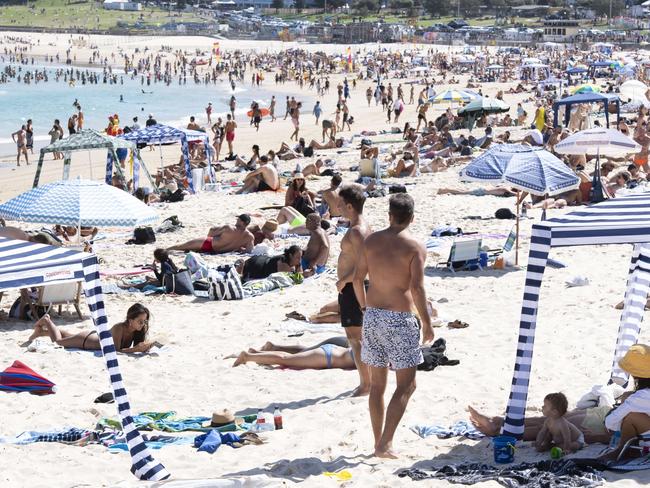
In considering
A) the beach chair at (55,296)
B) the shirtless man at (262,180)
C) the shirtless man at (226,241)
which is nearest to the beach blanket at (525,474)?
the beach chair at (55,296)

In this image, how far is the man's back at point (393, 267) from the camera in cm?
530

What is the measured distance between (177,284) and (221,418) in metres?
4.14

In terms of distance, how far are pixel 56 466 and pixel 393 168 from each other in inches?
555

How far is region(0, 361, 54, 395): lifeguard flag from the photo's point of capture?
6887mm

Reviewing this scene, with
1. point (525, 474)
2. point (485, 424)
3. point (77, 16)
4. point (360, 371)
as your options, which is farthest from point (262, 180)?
point (77, 16)

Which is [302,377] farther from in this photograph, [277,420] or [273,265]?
[273,265]

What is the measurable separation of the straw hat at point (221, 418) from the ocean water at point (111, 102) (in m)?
25.0

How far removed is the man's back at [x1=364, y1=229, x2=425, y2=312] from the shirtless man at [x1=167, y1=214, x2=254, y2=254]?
6.80 m

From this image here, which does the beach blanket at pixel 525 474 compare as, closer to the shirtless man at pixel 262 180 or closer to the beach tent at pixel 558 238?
the beach tent at pixel 558 238

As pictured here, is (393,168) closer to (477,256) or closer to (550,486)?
(477,256)

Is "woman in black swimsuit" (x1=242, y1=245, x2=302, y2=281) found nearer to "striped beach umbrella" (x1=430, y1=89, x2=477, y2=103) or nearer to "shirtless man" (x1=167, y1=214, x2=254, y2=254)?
"shirtless man" (x1=167, y1=214, x2=254, y2=254)

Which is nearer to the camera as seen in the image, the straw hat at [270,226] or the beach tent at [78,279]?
the beach tent at [78,279]

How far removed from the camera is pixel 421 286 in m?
5.28

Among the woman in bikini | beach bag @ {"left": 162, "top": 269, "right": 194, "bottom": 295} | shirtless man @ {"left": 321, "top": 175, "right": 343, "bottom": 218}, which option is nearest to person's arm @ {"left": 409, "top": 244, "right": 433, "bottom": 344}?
the woman in bikini
